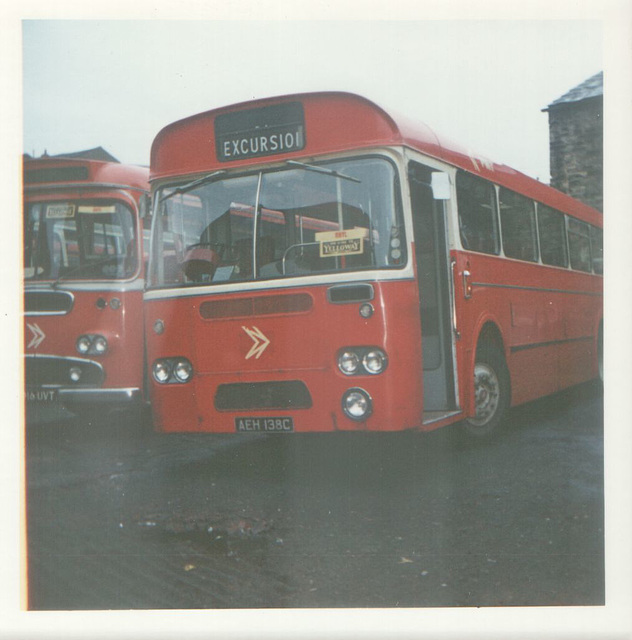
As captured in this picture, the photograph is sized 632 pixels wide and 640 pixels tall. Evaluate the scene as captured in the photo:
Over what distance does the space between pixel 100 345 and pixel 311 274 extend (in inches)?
92.5

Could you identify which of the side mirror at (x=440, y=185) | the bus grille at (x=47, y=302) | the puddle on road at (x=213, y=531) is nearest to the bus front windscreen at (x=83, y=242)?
the bus grille at (x=47, y=302)

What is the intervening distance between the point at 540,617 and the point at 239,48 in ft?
11.8

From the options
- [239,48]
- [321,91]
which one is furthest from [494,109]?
[239,48]

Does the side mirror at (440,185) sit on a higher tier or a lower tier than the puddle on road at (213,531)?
higher

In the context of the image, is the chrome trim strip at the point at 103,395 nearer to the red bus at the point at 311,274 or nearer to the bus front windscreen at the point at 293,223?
the red bus at the point at 311,274

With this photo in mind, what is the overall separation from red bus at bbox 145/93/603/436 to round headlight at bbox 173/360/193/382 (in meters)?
0.01

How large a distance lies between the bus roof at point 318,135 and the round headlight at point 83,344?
63.0 inches

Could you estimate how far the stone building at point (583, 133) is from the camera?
543cm

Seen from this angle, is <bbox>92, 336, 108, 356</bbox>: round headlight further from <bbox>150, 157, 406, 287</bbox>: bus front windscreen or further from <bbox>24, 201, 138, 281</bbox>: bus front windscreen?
<bbox>150, 157, 406, 287</bbox>: bus front windscreen

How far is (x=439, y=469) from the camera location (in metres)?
6.67

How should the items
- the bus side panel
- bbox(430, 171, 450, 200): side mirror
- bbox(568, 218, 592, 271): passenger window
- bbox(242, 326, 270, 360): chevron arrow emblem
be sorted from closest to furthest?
bbox(242, 326, 270, 360): chevron arrow emblem → bbox(430, 171, 450, 200): side mirror → bbox(568, 218, 592, 271): passenger window → the bus side panel

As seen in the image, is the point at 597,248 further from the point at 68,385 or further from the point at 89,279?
the point at 89,279

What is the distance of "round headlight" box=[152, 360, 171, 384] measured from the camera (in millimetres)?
6316

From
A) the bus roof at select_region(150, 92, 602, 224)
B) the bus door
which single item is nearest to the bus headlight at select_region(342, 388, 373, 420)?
the bus door
